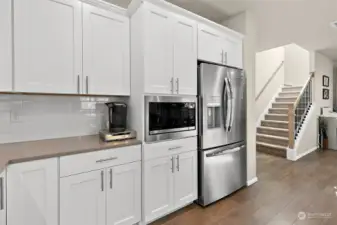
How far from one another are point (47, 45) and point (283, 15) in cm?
350

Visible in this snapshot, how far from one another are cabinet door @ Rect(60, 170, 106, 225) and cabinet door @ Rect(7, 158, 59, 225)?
0.06m

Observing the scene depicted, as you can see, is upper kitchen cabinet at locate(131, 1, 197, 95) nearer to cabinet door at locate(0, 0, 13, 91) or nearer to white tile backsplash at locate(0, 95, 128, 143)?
white tile backsplash at locate(0, 95, 128, 143)

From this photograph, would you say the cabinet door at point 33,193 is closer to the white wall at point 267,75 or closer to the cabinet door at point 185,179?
the cabinet door at point 185,179

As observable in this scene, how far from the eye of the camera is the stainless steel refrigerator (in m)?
2.58

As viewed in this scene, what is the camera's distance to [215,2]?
2904mm

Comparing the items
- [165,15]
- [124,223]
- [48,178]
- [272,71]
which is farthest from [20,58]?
[272,71]

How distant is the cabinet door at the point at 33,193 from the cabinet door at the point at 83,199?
0.06 m

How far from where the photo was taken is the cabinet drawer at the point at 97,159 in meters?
1.67

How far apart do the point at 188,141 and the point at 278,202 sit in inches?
57.2

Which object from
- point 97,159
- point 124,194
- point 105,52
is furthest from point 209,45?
point 124,194

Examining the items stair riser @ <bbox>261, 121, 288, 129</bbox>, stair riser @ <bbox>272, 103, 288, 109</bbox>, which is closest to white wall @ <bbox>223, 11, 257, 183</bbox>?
stair riser @ <bbox>261, 121, 288, 129</bbox>

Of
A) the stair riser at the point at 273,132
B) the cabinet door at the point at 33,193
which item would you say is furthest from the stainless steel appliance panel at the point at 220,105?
the stair riser at the point at 273,132

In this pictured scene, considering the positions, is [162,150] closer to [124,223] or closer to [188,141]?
[188,141]

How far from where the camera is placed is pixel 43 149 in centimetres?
172
